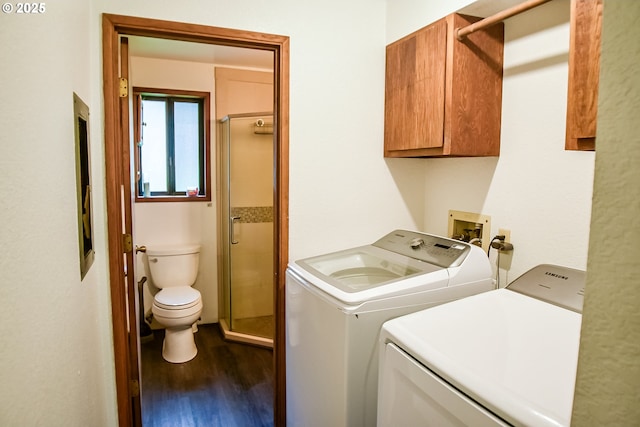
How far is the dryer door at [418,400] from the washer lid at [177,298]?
2119 mm

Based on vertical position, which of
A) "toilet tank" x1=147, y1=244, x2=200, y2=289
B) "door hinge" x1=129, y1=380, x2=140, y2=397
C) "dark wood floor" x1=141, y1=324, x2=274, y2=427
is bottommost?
"dark wood floor" x1=141, y1=324, x2=274, y2=427

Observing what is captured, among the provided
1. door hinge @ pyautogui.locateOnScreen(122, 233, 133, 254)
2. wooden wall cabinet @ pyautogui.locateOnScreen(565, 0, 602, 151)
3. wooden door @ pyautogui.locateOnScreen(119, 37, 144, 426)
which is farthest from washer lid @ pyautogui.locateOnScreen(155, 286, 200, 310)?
wooden wall cabinet @ pyautogui.locateOnScreen(565, 0, 602, 151)

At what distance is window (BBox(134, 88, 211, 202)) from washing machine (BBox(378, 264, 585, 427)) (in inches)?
106

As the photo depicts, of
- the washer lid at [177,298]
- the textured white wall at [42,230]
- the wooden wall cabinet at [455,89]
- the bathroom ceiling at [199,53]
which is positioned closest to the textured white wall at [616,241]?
the textured white wall at [42,230]

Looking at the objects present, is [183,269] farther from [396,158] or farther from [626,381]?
[626,381]

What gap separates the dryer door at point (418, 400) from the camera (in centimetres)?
81

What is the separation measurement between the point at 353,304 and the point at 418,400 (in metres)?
0.42

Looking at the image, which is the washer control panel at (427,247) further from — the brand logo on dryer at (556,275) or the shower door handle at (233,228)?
the shower door handle at (233,228)

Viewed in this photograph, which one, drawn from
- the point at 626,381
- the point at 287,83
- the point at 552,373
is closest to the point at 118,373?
the point at 287,83

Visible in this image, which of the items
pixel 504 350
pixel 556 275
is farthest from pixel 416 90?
pixel 504 350

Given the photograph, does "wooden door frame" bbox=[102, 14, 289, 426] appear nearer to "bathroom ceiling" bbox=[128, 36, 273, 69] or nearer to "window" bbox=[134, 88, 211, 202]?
"bathroom ceiling" bbox=[128, 36, 273, 69]

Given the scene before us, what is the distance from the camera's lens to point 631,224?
380 mm

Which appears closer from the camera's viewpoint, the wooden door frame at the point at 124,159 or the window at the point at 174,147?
the wooden door frame at the point at 124,159

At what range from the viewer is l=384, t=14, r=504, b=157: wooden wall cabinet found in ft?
5.38
